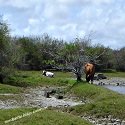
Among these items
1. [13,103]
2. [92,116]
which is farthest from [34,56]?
[92,116]

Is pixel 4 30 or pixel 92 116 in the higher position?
Answer: pixel 4 30

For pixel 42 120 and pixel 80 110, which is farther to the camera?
pixel 80 110

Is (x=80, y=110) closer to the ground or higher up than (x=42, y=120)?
closer to the ground

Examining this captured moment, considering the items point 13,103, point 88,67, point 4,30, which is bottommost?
point 13,103

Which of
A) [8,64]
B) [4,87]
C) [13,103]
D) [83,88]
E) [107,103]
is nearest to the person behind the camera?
[107,103]

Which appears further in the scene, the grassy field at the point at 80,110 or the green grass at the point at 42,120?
the grassy field at the point at 80,110

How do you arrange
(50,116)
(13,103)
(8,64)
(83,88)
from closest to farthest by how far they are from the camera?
1. (50,116)
2. (13,103)
3. (83,88)
4. (8,64)

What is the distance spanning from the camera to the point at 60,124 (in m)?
20.9

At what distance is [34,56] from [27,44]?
6.06 meters

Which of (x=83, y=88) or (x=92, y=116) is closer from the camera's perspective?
(x=92, y=116)

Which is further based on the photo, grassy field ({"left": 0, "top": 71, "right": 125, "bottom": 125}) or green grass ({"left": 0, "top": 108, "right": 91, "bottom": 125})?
grassy field ({"left": 0, "top": 71, "right": 125, "bottom": 125})

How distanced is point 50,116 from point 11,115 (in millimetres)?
2577

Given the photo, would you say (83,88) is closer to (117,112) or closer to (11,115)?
(117,112)

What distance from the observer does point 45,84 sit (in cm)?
7088
